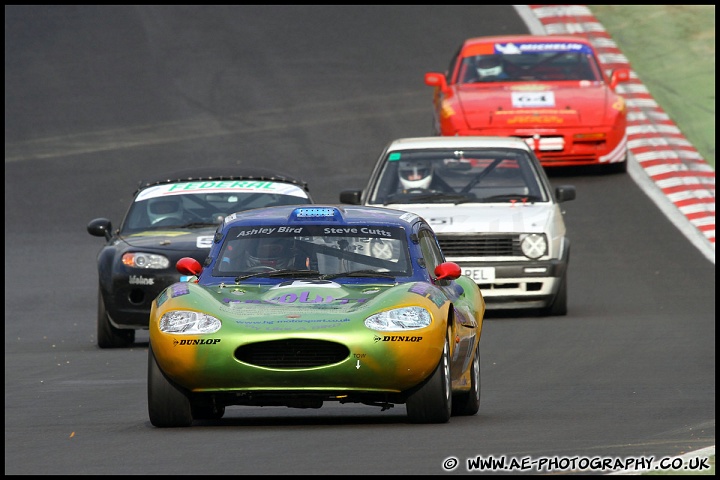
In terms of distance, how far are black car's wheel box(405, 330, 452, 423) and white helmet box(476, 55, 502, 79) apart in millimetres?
13378

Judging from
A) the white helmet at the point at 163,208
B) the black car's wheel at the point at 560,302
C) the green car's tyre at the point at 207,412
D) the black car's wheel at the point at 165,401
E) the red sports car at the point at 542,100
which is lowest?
the black car's wheel at the point at 560,302

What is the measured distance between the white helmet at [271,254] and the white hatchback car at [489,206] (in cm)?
574

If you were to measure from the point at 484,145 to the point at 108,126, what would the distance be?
32.9 feet

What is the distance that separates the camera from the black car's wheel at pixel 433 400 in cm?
935

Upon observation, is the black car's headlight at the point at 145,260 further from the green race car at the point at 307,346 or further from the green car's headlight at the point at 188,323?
the green car's headlight at the point at 188,323

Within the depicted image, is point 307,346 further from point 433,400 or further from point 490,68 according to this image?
point 490,68

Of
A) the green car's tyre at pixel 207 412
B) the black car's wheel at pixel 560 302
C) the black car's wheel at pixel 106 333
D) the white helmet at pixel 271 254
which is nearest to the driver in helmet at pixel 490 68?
the black car's wheel at pixel 560 302

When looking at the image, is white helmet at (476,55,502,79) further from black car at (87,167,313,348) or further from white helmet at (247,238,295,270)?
white helmet at (247,238,295,270)

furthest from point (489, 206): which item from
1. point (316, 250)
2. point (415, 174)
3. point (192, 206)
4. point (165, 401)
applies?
point (165, 401)

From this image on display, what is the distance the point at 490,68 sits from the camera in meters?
Result: 22.7

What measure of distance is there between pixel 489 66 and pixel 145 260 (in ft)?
29.5

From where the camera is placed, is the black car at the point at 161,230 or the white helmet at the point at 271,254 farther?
the black car at the point at 161,230

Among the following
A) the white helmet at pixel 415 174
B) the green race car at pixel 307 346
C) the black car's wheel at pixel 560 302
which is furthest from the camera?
the white helmet at pixel 415 174

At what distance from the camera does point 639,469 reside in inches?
295
